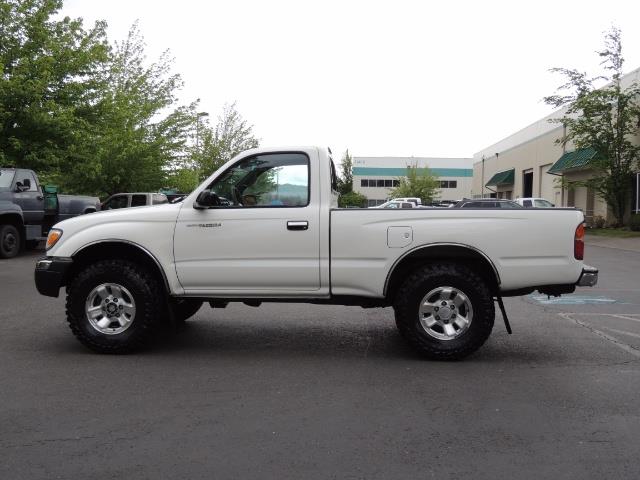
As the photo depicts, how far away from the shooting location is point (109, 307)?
5887 millimetres

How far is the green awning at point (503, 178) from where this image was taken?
50713 mm

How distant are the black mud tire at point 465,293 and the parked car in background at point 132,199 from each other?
61.0 feet

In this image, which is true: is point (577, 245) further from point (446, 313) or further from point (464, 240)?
point (446, 313)

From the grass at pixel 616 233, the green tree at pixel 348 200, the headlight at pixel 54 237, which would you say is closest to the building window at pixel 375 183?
the grass at pixel 616 233

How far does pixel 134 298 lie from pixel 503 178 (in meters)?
49.7

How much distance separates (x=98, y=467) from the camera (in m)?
3.36

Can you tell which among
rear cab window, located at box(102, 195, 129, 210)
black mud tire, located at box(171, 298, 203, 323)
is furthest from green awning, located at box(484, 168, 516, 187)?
black mud tire, located at box(171, 298, 203, 323)

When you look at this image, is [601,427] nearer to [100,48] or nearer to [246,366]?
[246,366]

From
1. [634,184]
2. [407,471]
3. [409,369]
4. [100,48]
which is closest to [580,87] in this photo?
[634,184]

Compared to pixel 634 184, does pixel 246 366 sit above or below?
below

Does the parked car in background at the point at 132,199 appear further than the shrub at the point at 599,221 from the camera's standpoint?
No

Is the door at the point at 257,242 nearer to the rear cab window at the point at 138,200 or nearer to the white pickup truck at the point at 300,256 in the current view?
the white pickup truck at the point at 300,256

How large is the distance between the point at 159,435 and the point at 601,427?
2934mm

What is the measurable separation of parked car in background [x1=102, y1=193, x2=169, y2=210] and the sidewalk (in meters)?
17.0
